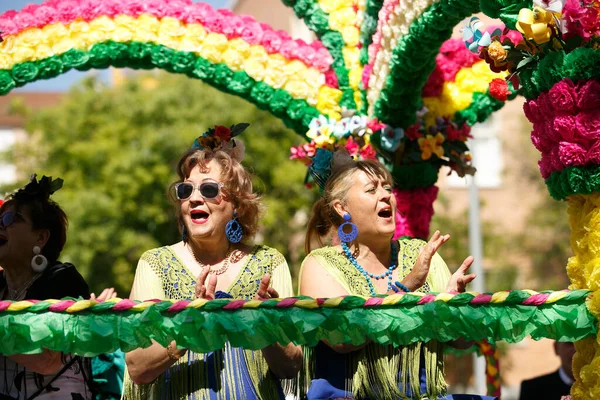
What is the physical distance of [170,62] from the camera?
221 inches

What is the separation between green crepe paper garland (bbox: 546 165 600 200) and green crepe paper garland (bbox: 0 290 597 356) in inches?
13.8

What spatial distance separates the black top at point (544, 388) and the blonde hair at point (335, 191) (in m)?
2.69

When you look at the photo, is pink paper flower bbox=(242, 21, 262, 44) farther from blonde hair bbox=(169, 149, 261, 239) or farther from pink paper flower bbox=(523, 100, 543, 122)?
pink paper flower bbox=(523, 100, 543, 122)

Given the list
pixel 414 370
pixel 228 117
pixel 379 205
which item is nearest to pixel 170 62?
pixel 379 205

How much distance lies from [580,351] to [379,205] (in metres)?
1.01

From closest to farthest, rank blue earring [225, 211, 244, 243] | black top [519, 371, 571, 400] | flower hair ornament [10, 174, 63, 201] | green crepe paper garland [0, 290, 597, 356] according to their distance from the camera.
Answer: green crepe paper garland [0, 290, 597, 356] → blue earring [225, 211, 244, 243] → flower hair ornament [10, 174, 63, 201] → black top [519, 371, 571, 400]

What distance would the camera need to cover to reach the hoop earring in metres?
4.09

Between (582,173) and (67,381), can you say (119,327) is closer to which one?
(67,381)

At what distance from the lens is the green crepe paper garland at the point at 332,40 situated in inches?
227

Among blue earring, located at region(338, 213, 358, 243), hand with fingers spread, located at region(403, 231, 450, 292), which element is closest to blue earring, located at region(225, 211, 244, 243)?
blue earring, located at region(338, 213, 358, 243)

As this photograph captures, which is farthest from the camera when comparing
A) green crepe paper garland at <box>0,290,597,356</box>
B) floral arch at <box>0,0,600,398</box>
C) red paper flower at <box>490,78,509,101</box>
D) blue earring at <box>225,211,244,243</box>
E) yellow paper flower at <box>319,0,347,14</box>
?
yellow paper flower at <box>319,0,347,14</box>

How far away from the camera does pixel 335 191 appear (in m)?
4.05

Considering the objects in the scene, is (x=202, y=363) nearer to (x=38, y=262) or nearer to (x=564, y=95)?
(x=38, y=262)

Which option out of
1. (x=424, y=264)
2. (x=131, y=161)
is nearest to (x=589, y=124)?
(x=424, y=264)
